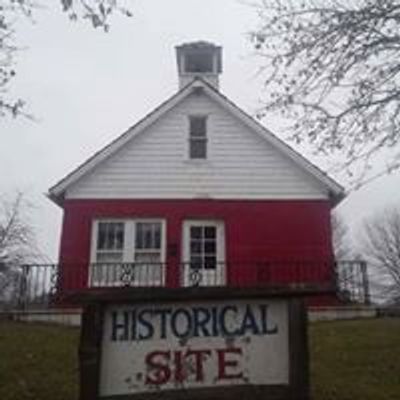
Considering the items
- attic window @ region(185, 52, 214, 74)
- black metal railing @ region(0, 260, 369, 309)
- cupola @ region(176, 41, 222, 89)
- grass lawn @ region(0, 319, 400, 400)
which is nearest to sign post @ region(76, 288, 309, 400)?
grass lawn @ region(0, 319, 400, 400)

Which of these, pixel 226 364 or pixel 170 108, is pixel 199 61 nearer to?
pixel 170 108

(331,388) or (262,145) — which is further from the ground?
(262,145)

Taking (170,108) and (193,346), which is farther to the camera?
(170,108)

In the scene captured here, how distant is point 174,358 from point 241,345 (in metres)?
0.44

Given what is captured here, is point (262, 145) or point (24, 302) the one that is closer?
point (24, 302)

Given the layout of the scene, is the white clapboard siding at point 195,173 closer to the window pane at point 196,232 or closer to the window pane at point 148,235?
the window pane at point 148,235

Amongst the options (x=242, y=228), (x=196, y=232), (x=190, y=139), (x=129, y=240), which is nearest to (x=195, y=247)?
(x=196, y=232)

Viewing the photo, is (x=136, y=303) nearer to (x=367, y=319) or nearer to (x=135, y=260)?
(x=367, y=319)

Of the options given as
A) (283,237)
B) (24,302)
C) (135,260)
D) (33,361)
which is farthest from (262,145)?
(33,361)

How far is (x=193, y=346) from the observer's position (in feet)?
14.5

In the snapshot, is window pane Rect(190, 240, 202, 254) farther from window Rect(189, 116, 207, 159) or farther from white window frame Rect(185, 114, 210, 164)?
window Rect(189, 116, 207, 159)

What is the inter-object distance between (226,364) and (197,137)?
1720 cm

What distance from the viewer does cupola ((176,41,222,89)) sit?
78.7ft

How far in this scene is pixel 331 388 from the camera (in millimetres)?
9172
